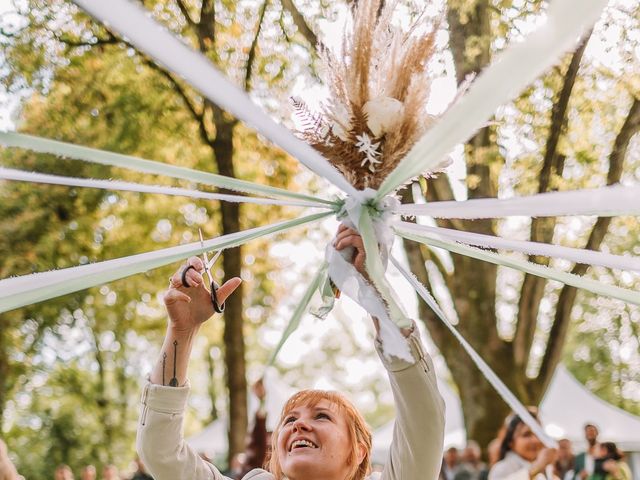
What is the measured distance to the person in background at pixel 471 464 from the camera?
27.1 ft

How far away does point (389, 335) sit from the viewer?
1.94 metres

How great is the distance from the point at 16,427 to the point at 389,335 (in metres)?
25.6

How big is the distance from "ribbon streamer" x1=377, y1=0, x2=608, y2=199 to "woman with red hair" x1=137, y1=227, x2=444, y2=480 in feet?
1.46

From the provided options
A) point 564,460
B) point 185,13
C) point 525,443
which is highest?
point 185,13

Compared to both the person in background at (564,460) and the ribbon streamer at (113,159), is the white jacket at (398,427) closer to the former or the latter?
the ribbon streamer at (113,159)

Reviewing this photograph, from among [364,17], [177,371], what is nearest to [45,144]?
[177,371]

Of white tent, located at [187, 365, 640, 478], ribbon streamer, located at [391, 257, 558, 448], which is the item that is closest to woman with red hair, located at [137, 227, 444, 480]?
ribbon streamer, located at [391, 257, 558, 448]

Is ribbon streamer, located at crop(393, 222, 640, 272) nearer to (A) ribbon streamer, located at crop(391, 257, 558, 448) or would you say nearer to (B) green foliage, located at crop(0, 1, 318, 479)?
(A) ribbon streamer, located at crop(391, 257, 558, 448)

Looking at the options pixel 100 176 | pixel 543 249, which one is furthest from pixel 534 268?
pixel 100 176

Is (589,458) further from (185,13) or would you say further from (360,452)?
(185,13)

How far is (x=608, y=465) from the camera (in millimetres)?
7363

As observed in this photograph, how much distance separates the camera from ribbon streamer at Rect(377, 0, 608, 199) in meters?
1.46

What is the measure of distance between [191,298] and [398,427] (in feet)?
2.01

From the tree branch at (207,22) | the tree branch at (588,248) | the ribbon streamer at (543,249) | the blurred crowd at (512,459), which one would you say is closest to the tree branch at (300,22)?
the tree branch at (207,22)
